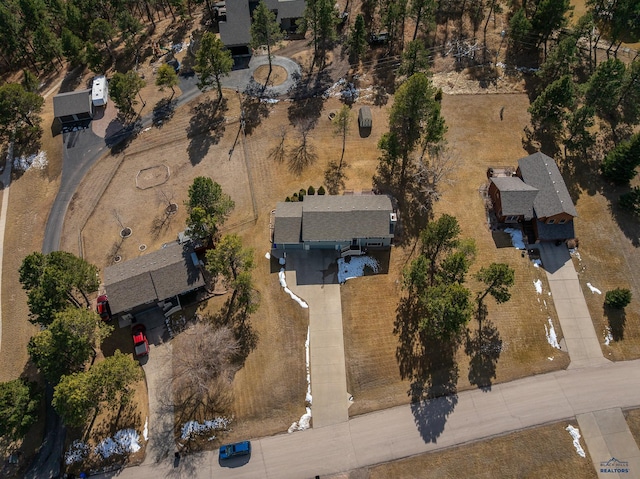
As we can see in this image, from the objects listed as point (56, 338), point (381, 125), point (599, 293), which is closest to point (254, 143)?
point (381, 125)

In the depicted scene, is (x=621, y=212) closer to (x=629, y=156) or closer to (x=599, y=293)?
(x=629, y=156)

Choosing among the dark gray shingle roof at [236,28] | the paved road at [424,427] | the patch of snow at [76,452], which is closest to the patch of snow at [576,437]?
the paved road at [424,427]

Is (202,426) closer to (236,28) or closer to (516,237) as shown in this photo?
(516,237)

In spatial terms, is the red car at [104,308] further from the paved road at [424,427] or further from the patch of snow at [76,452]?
the paved road at [424,427]

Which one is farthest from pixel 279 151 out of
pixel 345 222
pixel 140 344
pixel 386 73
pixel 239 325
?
pixel 140 344

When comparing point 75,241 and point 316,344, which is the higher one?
point 75,241

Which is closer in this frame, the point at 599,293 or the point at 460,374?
the point at 460,374

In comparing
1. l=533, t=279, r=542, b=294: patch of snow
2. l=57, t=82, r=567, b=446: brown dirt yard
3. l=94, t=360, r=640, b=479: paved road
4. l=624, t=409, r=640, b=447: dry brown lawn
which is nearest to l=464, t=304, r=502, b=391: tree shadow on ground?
l=57, t=82, r=567, b=446: brown dirt yard
